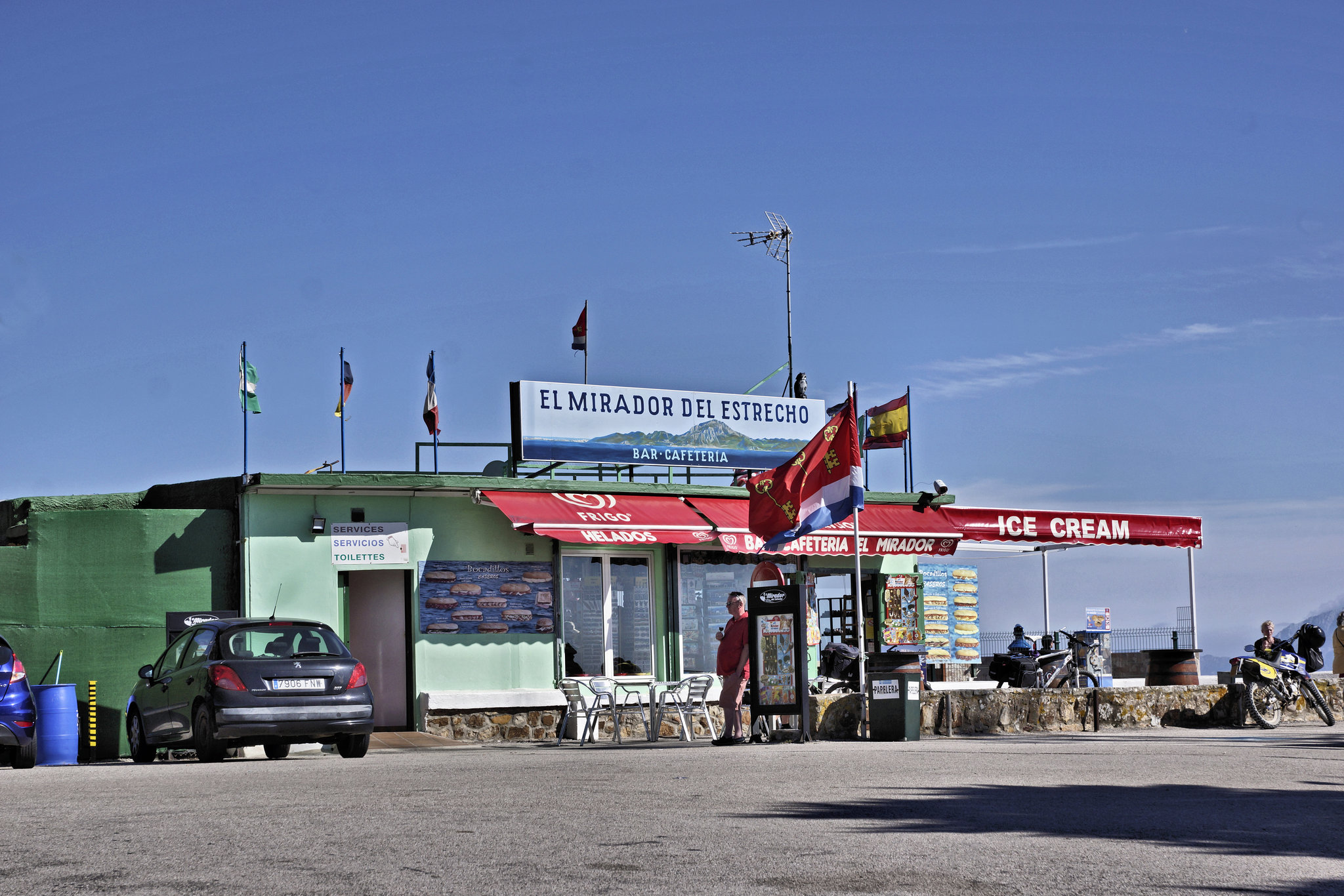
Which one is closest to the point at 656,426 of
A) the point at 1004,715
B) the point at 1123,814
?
the point at 1004,715

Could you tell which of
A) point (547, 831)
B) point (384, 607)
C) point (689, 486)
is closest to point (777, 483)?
point (689, 486)

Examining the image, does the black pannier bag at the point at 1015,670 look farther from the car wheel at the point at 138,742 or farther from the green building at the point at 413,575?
the car wheel at the point at 138,742

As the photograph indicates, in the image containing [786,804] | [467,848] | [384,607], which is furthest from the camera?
[384,607]

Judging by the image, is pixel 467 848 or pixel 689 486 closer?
pixel 467 848

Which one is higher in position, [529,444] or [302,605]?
[529,444]

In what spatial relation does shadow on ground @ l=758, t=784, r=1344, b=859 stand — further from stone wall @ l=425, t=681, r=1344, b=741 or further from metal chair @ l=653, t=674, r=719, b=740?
metal chair @ l=653, t=674, r=719, b=740

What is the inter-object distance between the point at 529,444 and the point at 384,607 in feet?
10.7

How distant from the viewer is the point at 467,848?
6.93 metres

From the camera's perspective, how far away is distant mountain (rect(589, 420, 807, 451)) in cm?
2392

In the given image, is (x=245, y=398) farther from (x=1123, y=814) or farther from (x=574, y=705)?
(x=1123, y=814)

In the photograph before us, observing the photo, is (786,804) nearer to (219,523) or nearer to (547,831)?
(547,831)

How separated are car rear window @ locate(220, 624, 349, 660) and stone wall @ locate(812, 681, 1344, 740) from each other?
18.1 ft

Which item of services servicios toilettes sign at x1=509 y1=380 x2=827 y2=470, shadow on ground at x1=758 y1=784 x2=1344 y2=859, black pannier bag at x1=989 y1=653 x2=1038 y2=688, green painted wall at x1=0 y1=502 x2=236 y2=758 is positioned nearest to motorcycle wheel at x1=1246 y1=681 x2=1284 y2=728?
black pannier bag at x1=989 y1=653 x2=1038 y2=688

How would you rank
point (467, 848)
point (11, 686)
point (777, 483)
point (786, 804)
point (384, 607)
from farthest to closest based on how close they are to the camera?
point (384, 607) → point (777, 483) → point (11, 686) → point (786, 804) → point (467, 848)
